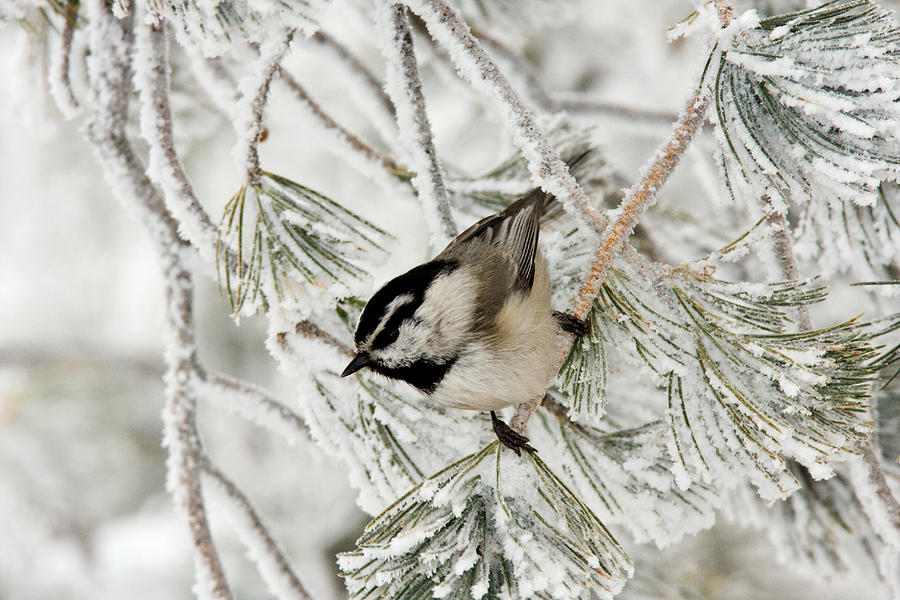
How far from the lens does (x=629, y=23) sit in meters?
Result: 3.71

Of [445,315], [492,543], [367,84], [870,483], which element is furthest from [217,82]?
[870,483]

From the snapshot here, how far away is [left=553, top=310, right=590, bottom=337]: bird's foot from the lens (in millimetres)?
868

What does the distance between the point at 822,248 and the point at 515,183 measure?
54cm

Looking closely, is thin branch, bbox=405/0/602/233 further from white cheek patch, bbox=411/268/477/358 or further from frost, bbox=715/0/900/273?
white cheek patch, bbox=411/268/477/358

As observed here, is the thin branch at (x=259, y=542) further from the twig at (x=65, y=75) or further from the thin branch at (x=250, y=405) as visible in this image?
the twig at (x=65, y=75)

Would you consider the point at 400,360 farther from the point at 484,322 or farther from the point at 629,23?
the point at 629,23

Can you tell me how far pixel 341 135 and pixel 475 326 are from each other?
0.46 m

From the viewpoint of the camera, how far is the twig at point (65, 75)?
1.19 meters

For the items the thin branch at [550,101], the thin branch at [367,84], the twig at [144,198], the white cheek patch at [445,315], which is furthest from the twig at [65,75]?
the thin branch at [550,101]

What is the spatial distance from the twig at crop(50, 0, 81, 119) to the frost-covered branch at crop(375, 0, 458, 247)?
24.5 inches

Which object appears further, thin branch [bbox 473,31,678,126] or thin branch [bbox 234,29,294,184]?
thin branch [bbox 473,31,678,126]

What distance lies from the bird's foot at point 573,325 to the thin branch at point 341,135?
1.66ft

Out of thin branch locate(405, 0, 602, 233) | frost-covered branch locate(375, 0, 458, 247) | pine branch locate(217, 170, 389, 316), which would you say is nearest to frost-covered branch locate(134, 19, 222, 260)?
pine branch locate(217, 170, 389, 316)

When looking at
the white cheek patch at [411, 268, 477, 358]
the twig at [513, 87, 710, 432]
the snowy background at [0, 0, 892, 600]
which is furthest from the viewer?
the snowy background at [0, 0, 892, 600]
